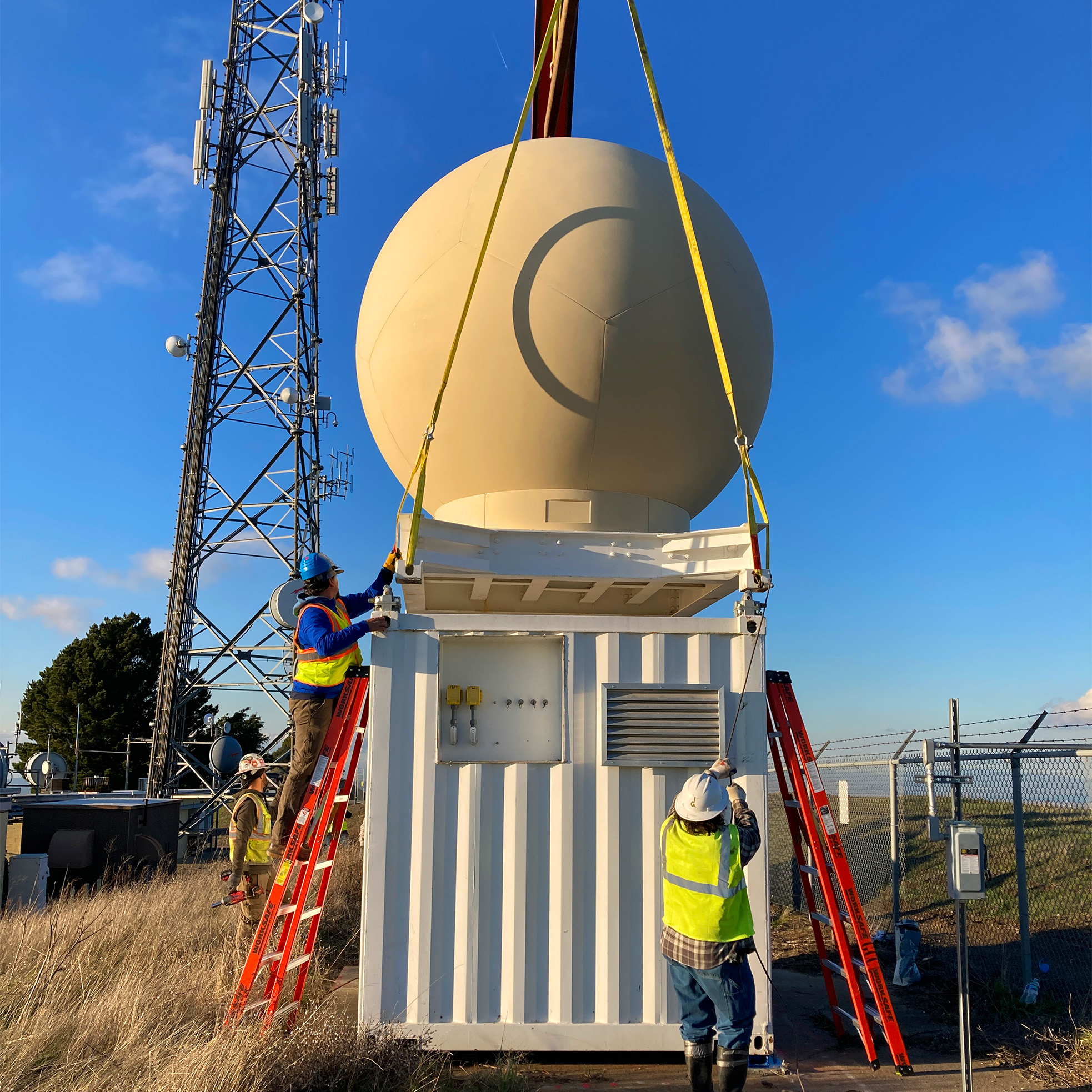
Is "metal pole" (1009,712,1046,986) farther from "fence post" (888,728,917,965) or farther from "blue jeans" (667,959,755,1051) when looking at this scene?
"blue jeans" (667,959,755,1051)

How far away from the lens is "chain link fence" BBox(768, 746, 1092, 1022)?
21.4ft

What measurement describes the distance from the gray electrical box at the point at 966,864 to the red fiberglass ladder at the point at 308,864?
11.1ft

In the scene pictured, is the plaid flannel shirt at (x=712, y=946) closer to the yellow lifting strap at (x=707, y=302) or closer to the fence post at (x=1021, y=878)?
the yellow lifting strap at (x=707, y=302)

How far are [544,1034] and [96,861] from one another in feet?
31.6

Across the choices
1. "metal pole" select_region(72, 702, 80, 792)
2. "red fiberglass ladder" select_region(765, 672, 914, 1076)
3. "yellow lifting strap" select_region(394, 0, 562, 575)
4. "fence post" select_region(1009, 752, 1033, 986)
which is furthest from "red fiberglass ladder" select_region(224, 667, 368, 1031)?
"metal pole" select_region(72, 702, 80, 792)

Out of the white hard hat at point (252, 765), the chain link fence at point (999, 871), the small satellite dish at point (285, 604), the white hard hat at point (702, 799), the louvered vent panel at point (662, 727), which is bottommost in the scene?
the chain link fence at point (999, 871)

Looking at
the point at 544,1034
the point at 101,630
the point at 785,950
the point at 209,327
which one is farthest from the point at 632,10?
the point at 101,630

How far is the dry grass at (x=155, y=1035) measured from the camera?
12.6 feet

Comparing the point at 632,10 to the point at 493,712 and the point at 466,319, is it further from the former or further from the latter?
the point at 493,712

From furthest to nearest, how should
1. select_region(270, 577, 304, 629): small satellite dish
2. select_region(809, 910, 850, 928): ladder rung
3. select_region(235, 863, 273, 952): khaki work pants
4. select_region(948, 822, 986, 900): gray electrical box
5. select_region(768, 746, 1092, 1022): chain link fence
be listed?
1. select_region(270, 577, 304, 629): small satellite dish
2. select_region(235, 863, 273, 952): khaki work pants
3. select_region(768, 746, 1092, 1022): chain link fence
4. select_region(809, 910, 850, 928): ladder rung
5. select_region(948, 822, 986, 900): gray electrical box

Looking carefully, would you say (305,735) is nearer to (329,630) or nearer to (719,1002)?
(329,630)

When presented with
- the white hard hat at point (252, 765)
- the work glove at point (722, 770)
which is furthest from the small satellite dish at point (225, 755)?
the work glove at point (722, 770)

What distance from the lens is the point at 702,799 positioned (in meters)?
4.05

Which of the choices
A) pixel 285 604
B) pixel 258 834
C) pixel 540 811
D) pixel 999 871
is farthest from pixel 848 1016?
pixel 285 604
